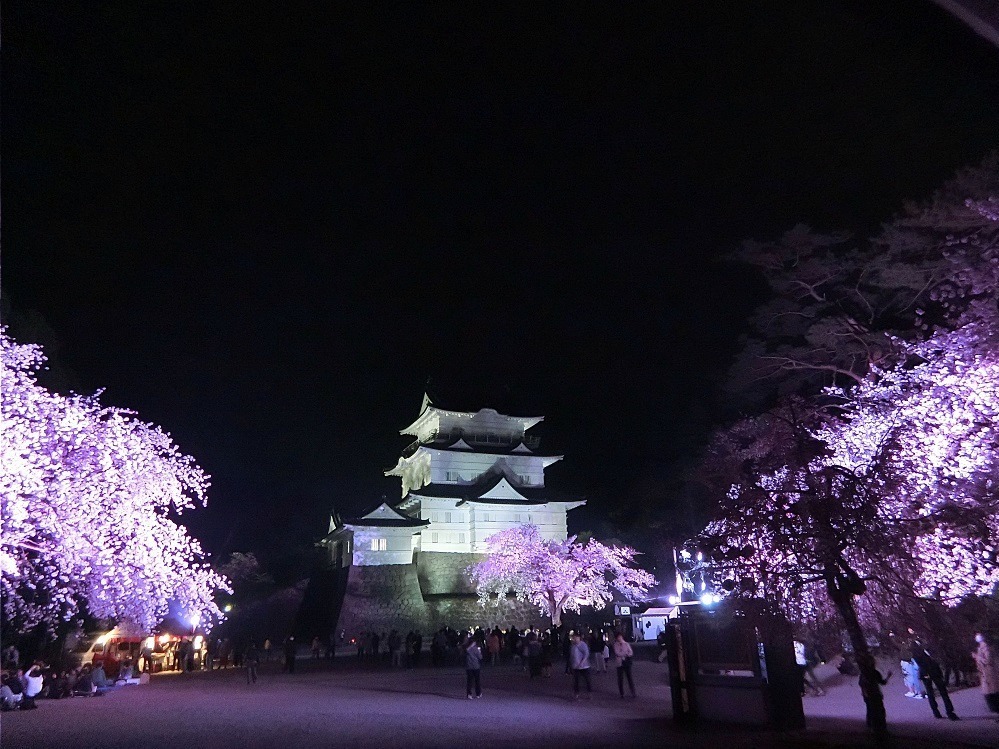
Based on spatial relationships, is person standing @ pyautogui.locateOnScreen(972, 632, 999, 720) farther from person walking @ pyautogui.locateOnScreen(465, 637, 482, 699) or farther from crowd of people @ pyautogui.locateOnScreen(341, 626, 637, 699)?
person walking @ pyautogui.locateOnScreen(465, 637, 482, 699)

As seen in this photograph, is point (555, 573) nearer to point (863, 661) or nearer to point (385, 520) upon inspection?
point (385, 520)

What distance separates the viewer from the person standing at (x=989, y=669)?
34.9 feet

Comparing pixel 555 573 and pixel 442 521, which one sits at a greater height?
pixel 442 521

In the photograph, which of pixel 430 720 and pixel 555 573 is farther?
pixel 555 573

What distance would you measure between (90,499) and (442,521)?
3835cm

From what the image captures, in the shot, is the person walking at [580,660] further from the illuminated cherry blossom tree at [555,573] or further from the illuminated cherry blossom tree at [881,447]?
the illuminated cherry blossom tree at [555,573]

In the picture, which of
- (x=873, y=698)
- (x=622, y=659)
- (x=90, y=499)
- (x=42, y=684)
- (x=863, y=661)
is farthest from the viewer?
(x=42, y=684)

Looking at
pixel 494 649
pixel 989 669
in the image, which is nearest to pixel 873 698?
pixel 989 669

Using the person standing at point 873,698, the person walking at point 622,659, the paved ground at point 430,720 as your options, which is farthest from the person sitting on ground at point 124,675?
the person standing at point 873,698

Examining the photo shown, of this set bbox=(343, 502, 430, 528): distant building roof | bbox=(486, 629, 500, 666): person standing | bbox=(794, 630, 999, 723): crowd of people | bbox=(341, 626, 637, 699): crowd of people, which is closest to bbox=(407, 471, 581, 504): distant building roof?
bbox=(343, 502, 430, 528): distant building roof

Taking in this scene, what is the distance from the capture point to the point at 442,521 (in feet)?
161

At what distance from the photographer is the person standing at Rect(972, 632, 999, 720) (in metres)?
10.6

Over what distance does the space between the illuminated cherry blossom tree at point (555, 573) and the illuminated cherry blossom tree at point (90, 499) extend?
29199mm

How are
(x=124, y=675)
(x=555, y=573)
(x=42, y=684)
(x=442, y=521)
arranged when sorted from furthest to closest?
(x=442, y=521), (x=555, y=573), (x=124, y=675), (x=42, y=684)
